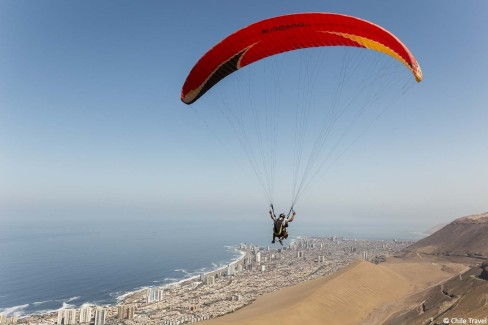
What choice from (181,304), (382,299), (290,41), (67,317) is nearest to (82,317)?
(67,317)

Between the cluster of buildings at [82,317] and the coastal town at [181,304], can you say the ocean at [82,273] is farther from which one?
the cluster of buildings at [82,317]

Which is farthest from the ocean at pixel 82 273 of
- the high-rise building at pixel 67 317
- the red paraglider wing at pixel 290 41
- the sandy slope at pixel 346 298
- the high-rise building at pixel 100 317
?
the red paraglider wing at pixel 290 41

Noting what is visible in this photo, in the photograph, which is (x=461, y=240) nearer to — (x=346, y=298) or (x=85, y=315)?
(x=346, y=298)

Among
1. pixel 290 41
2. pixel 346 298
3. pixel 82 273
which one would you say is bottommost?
pixel 82 273

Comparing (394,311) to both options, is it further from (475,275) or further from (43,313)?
(43,313)

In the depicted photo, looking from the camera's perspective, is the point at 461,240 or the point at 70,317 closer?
the point at 70,317

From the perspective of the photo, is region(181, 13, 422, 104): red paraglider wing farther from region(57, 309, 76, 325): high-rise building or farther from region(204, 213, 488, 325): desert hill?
region(57, 309, 76, 325): high-rise building

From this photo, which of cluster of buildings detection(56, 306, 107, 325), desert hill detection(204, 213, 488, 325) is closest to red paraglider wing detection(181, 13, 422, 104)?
desert hill detection(204, 213, 488, 325)
